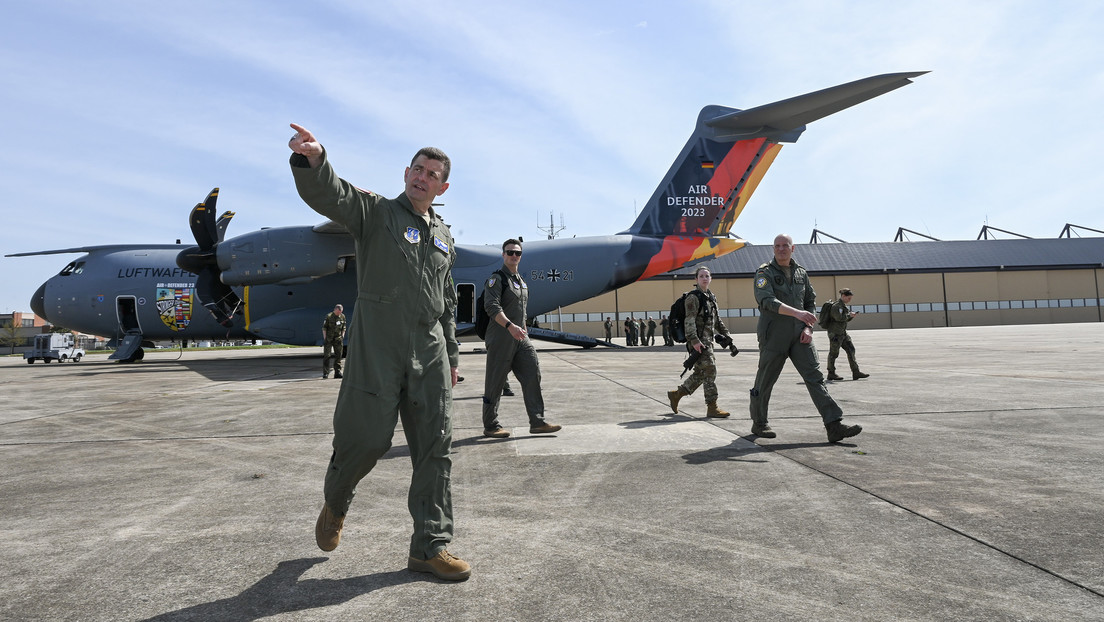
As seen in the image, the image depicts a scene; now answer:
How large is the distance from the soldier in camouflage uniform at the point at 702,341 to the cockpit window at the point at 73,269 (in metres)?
20.3

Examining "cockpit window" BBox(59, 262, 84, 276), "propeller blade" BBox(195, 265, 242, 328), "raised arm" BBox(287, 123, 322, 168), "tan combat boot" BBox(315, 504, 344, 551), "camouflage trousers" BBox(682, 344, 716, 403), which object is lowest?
"tan combat boot" BBox(315, 504, 344, 551)

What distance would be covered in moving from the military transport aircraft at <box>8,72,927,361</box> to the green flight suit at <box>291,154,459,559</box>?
15.0 metres

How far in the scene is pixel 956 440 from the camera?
205 inches

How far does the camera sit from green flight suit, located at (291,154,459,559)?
2.82 metres

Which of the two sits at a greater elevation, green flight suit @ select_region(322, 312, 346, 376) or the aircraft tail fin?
the aircraft tail fin

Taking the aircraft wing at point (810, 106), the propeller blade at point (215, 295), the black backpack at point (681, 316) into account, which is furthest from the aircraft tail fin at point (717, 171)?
the black backpack at point (681, 316)

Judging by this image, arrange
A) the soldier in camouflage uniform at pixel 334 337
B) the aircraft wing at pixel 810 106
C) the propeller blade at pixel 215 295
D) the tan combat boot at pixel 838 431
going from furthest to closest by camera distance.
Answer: the propeller blade at pixel 215 295, the aircraft wing at pixel 810 106, the soldier in camouflage uniform at pixel 334 337, the tan combat boot at pixel 838 431

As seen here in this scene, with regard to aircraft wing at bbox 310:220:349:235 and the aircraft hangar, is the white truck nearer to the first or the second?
aircraft wing at bbox 310:220:349:235

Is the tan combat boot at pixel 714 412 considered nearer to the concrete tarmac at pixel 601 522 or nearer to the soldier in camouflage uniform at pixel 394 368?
the concrete tarmac at pixel 601 522

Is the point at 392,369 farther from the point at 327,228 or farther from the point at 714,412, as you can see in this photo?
the point at 327,228

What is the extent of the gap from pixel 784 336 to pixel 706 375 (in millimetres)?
1430

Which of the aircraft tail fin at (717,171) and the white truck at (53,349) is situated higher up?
the aircraft tail fin at (717,171)

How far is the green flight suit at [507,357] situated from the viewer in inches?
237

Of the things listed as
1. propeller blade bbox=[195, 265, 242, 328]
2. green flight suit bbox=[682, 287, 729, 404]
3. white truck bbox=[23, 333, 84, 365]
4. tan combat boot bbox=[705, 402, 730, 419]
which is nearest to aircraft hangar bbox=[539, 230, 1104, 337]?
white truck bbox=[23, 333, 84, 365]
